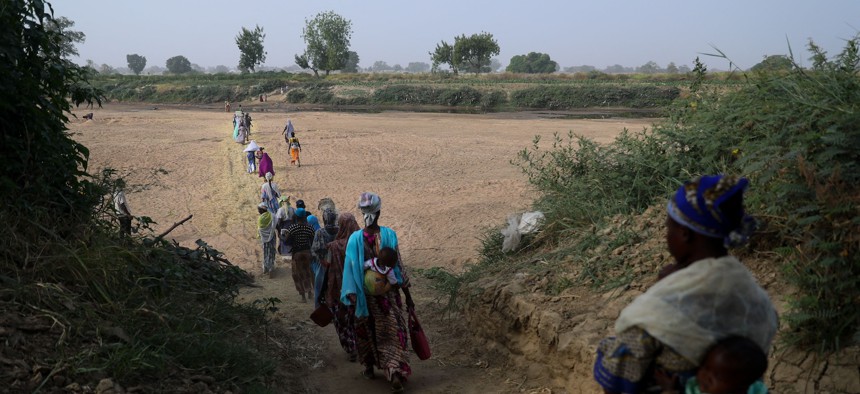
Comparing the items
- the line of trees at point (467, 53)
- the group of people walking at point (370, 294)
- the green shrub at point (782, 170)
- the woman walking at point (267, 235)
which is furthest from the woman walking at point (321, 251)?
the line of trees at point (467, 53)

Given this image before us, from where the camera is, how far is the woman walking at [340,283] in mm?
6492

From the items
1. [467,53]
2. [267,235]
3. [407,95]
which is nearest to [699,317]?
[267,235]

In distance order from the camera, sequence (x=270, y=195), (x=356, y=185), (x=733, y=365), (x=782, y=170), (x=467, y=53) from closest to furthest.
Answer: (x=733, y=365) → (x=782, y=170) → (x=270, y=195) → (x=356, y=185) → (x=467, y=53)

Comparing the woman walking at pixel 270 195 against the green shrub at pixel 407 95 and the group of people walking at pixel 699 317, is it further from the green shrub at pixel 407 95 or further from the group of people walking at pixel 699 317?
the green shrub at pixel 407 95

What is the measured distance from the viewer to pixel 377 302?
5840mm

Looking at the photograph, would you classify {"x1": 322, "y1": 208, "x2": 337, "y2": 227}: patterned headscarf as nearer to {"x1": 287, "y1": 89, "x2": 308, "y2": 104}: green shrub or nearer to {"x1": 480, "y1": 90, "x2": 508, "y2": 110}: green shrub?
{"x1": 480, "y1": 90, "x2": 508, "y2": 110}: green shrub

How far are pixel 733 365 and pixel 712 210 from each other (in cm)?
50

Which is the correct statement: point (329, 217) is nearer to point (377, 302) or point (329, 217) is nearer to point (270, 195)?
point (377, 302)

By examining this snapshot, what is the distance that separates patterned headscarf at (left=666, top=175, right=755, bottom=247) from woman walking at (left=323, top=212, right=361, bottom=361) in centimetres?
434

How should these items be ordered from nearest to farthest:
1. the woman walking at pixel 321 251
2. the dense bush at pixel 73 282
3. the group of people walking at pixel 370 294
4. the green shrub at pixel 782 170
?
the dense bush at pixel 73 282, the green shrub at pixel 782 170, the group of people walking at pixel 370 294, the woman walking at pixel 321 251

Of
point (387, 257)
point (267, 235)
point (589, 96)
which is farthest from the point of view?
point (589, 96)

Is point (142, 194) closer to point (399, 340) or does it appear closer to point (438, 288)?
point (438, 288)

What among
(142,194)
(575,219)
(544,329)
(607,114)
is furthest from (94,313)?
(607,114)

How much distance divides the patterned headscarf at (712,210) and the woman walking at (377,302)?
3577 mm
